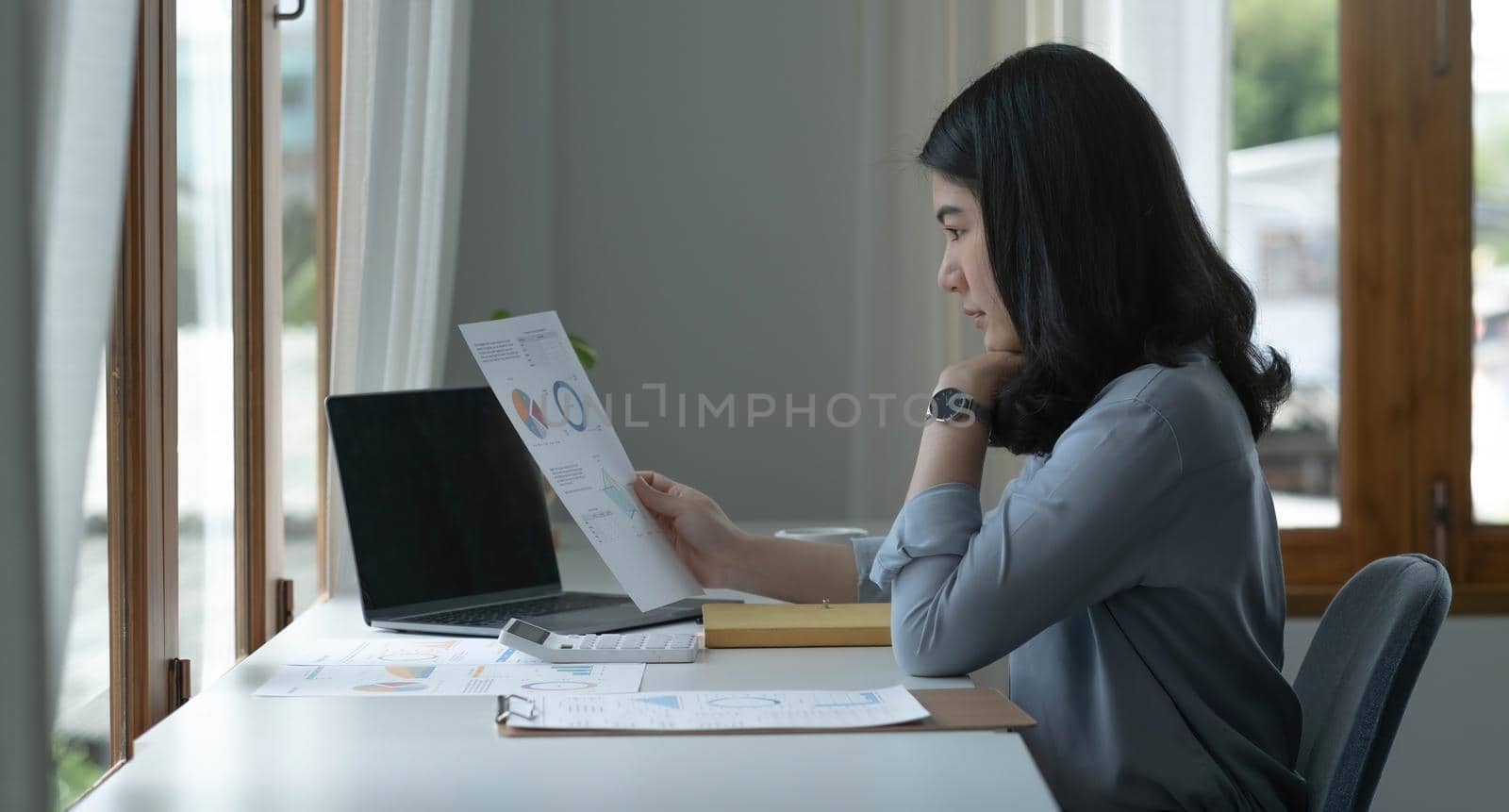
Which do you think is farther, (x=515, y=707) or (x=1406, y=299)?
(x=1406, y=299)

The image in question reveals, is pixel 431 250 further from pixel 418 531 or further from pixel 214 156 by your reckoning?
pixel 418 531

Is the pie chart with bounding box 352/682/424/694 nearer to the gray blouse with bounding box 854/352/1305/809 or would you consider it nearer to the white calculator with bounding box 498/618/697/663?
the white calculator with bounding box 498/618/697/663

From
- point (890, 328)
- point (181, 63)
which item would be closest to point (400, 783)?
point (181, 63)

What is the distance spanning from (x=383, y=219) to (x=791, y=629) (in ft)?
2.84

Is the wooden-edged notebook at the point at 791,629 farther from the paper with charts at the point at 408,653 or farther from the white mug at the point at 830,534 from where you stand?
the white mug at the point at 830,534

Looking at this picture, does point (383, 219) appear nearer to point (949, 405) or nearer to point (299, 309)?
point (299, 309)


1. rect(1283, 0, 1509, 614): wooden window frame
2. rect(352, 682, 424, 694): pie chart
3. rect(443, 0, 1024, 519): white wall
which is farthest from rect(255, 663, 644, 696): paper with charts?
rect(1283, 0, 1509, 614): wooden window frame

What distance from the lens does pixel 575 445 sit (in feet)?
4.46

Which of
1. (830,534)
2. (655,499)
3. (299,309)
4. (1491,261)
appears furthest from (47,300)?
(1491,261)

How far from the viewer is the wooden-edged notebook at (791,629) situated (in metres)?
1.35

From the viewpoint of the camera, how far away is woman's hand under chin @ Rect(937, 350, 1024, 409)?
131 centimetres

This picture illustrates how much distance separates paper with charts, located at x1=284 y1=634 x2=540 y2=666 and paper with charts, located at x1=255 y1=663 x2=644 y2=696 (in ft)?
0.08

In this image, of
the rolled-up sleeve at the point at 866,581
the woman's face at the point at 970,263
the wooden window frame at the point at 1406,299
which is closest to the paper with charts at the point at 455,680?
the rolled-up sleeve at the point at 866,581

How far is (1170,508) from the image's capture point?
1140 mm
